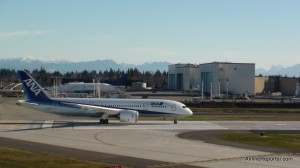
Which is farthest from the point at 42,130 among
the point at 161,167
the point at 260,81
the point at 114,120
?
the point at 260,81

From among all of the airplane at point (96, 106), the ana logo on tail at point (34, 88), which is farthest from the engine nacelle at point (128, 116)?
the ana logo on tail at point (34, 88)

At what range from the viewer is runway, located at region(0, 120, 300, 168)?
109ft

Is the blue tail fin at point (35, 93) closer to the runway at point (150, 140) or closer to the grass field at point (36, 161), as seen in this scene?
the runway at point (150, 140)

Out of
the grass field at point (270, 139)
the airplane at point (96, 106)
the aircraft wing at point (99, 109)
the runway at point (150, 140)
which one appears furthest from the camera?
the airplane at point (96, 106)

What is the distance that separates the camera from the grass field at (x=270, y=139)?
4312 centimetres

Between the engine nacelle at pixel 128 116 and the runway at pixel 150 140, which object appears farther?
the engine nacelle at pixel 128 116

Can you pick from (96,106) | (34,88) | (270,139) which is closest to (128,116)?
(96,106)

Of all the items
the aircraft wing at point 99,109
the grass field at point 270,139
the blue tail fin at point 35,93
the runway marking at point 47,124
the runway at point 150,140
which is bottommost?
the grass field at point 270,139

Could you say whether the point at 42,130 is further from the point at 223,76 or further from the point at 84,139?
the point at 223,76

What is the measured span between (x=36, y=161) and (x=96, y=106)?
29123 millimetres

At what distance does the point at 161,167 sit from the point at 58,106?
33173mm

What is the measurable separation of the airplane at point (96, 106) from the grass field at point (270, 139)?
1332 centimetres

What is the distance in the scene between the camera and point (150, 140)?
1769 inches

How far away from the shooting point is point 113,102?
61.6m
